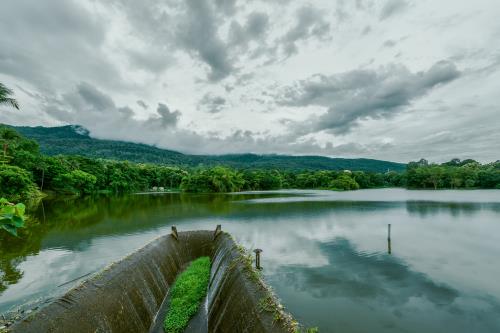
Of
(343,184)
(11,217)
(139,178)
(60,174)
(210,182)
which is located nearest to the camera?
(11,217)

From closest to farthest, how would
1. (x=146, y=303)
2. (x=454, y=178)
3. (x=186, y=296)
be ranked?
(x=146, y=303), (x=186, y=296), (x=454, y=178)

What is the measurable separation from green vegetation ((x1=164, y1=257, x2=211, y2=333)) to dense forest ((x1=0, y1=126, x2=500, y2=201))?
2903 centimetres

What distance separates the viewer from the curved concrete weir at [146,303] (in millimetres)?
5039

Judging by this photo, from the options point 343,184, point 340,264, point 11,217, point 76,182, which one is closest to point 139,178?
point 76,182

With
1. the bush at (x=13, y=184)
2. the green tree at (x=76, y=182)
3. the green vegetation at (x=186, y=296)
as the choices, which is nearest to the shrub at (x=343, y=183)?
the green tree at (x=76, y=182)

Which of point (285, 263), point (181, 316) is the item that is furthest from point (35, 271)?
point (285, 263)

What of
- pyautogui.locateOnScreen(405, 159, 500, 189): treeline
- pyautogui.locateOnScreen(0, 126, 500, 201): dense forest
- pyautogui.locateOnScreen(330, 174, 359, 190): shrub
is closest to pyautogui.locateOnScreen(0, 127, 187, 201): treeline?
pyautogui.locateOnScreen(0, 126, 500, 201): dense forest

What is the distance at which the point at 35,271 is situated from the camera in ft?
42.7

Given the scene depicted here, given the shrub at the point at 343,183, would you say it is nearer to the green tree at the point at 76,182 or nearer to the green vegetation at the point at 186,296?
the green tree at the point at 76,182

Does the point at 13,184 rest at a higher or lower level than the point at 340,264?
higher

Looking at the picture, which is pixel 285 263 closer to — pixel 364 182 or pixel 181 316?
pixel 181 316

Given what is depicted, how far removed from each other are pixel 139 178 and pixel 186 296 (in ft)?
298

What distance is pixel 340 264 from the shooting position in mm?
15242

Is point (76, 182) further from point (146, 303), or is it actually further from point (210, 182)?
point (146, 303)
